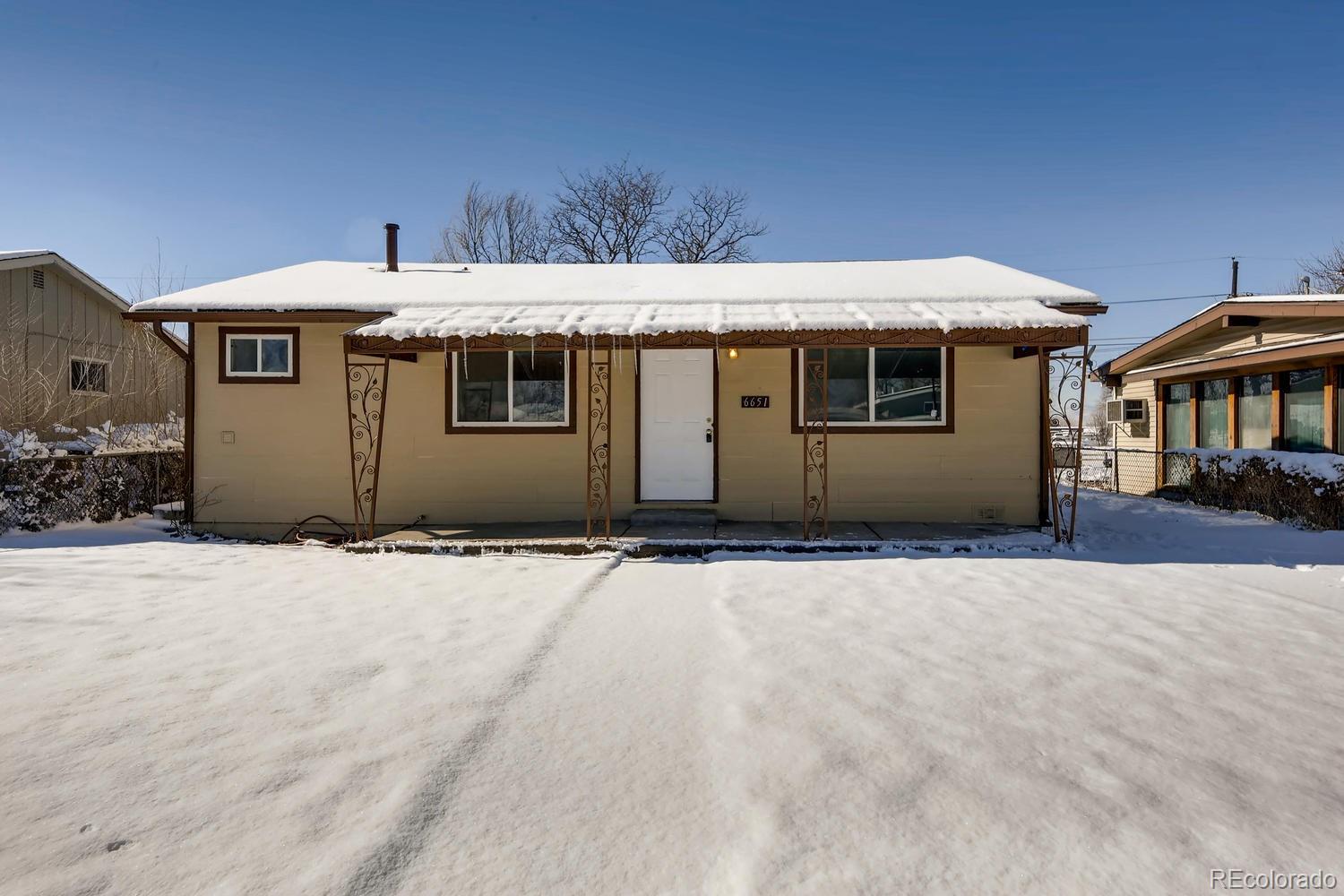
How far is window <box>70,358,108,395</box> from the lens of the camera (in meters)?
13.3

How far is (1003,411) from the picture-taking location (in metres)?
7.72

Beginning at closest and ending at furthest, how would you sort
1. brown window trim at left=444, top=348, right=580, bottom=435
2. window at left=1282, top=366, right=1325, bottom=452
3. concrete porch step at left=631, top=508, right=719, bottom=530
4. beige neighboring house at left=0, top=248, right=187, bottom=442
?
concrete porch step at left=631, top=508, right=719, bottom=530, brown window trim at left=444, top=348, right=580, bottom=435, window at left=1282, top=366, right=1325, bottom=452, beige neighboring house at left=0, top=248, right=187, bottom=442

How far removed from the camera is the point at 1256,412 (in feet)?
37.5

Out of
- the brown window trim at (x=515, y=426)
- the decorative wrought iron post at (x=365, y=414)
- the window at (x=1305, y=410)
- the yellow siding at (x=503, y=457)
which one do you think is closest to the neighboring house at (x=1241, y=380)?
the window at (x=1305, y=410)

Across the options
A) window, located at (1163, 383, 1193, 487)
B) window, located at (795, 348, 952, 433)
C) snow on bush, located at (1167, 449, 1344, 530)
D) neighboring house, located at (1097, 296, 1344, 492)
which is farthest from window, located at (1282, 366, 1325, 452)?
window, located at (795, 348, 952, 433)

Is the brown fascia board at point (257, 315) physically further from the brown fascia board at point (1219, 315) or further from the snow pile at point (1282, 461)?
the brown fascia board at point (1219, 315)

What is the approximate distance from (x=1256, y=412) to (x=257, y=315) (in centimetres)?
1556

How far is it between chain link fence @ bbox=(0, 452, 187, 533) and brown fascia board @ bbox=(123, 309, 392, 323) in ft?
5.89

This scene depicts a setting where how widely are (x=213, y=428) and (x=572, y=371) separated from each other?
14.4 feet

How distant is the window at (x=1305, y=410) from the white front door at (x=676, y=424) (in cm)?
969

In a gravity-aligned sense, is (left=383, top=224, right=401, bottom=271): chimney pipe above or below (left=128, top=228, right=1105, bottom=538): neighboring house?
above

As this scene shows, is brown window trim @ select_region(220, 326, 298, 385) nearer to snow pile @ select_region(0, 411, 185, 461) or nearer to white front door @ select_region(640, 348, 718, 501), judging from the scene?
snow pile @ select_region(0, 411, 185, 461)

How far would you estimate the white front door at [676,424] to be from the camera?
7977 millimetres

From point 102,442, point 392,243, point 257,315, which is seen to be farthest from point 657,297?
point 102,442
